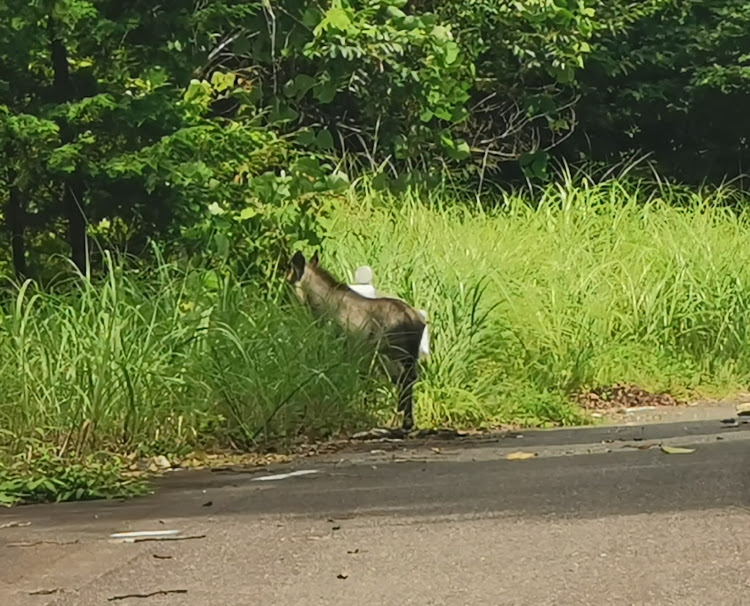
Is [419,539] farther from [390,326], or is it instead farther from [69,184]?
[69,184]

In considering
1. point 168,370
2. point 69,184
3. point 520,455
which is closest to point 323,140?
point 69,184

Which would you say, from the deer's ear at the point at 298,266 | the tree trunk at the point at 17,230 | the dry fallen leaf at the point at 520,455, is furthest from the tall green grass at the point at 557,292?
the tree trunk at the point at 17,230

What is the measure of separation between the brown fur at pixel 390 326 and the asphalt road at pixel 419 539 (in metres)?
2.22

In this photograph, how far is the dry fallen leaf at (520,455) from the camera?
24.8 ft

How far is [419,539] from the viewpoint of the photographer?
4.97m

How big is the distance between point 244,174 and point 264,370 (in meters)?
3.61

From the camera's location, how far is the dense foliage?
9883 millimetres

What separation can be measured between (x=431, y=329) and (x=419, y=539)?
6126mm

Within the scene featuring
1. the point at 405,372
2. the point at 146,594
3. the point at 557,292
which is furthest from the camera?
the point at 557,292

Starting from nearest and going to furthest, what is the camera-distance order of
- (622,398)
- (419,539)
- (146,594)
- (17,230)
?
1. (146,594)
2. (419,539)
3. (17,230)
4. (622,398)

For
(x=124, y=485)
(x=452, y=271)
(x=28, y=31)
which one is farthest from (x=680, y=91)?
(x=124, y=485)

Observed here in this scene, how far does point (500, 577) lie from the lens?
432cm

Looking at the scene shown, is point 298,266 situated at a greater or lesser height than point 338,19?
lesser

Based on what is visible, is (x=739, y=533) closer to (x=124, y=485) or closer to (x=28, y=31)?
(x=124, y=485)
